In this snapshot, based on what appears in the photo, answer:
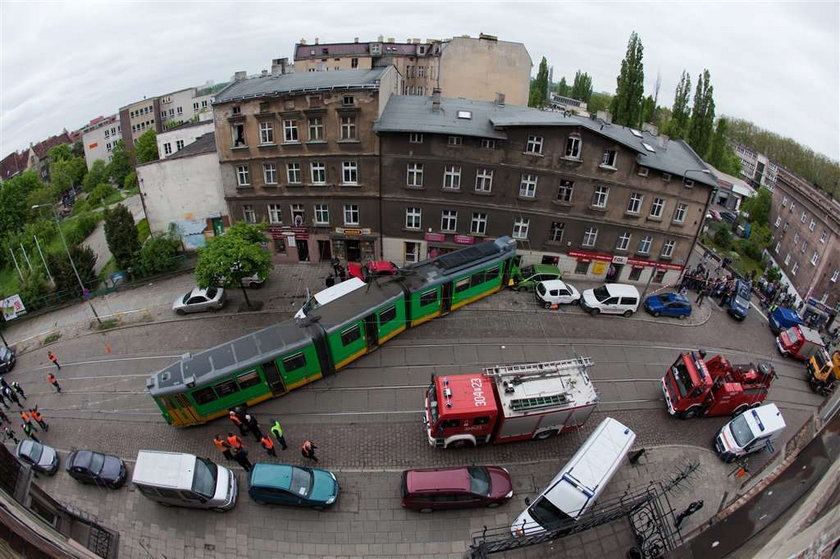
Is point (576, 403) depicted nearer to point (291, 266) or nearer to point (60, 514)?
point (60, 514)

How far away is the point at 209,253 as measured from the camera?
26250 millimetres

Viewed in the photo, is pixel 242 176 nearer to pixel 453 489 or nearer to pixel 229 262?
pixel 229 262

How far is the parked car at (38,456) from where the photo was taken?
1884 cm

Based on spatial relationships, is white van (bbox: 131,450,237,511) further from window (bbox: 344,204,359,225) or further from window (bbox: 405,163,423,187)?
window (bbox: 405,163,423,187)

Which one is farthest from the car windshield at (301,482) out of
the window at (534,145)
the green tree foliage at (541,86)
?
Answer: the green tree foliage at (541,86)

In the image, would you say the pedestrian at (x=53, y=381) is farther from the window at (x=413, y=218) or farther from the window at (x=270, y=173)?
the window at (x=413, y=218)

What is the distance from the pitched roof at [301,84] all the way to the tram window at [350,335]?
47.4 feet

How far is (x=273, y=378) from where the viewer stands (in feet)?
67.9

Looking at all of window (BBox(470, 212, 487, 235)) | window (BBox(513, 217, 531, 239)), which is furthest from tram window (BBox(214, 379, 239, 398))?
window (BBox(513, 217, 531, 239))

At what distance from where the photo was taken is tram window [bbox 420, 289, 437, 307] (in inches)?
979

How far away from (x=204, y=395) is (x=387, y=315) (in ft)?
29.8

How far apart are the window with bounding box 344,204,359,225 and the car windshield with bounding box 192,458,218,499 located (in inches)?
708

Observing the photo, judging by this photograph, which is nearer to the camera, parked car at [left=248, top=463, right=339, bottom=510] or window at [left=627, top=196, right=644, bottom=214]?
parked car at [left=248, top=463, right=339, bottom=510]

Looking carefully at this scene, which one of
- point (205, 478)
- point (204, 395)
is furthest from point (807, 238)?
point (205, 478)
